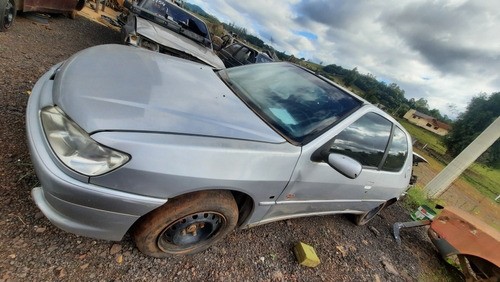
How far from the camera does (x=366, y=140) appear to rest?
105 inches

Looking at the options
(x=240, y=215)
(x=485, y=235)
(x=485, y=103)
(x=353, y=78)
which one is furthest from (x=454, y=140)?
(x=240, y=215)

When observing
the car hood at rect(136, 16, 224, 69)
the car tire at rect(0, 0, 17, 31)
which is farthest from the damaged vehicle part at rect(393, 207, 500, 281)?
the car tire at rect(0, 0, 17, 31)

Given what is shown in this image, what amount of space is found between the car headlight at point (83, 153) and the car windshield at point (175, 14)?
16.4 ft

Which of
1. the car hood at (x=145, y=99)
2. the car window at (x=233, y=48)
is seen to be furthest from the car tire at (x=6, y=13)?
the car window at (x=233, y=48)

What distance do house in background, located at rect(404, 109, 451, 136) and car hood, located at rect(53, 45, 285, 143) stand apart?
77360 mm

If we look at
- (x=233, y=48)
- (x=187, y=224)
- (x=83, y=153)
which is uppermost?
(x=233, y=48)

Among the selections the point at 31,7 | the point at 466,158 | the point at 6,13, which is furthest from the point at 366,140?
the point at 31,7

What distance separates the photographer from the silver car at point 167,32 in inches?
185

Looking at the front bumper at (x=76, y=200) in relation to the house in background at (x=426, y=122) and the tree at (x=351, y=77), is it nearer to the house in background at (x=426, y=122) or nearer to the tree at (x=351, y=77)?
the tree at (x=351, y=77)

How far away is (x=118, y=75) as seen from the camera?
199cm

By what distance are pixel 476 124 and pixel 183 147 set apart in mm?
39725

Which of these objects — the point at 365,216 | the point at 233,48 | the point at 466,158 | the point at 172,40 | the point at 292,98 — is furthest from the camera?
the point at 233,48

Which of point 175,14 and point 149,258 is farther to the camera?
point 175,14

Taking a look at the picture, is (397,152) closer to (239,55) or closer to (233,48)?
(239,55)
